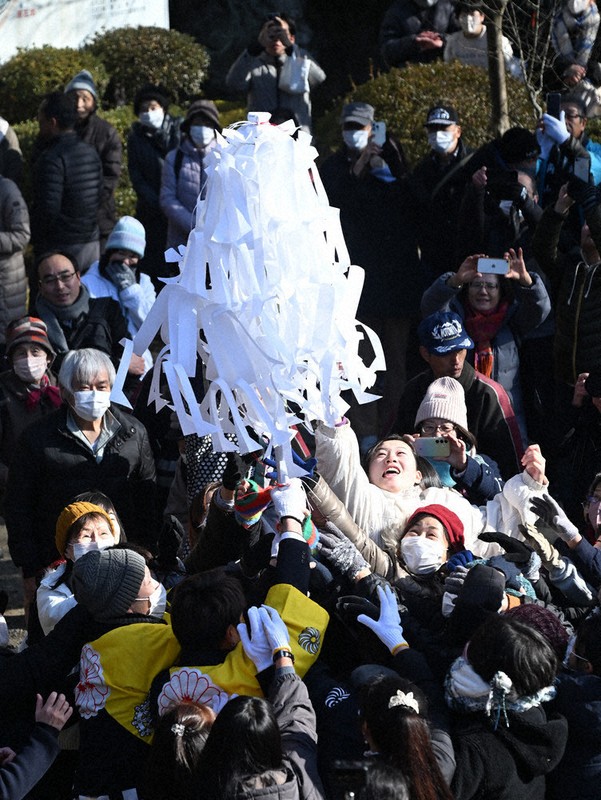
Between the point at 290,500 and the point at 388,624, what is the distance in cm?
54

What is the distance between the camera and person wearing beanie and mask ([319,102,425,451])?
8172mm

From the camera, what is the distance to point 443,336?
641 cm

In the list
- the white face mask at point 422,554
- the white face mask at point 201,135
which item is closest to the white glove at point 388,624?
the white face mask at point 422,554

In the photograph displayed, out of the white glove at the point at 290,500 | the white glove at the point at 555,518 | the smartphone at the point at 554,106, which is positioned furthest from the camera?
the smartphone at the point at 554,106

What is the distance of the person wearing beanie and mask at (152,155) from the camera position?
9.52 m

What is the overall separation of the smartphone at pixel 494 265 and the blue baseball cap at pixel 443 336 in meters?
0.48

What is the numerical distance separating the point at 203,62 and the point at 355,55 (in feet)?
7.97

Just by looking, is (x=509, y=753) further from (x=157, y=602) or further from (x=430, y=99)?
(x=430, y=99)

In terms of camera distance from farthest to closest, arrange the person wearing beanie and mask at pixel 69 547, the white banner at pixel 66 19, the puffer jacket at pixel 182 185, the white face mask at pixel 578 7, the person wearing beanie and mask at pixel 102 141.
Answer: the white banner at pixel 66 19, the white face mask at pixel 578 7, the person wearing beanie and mask at pixel 102 141, the puffer jacket at pixel 182 185, the person wearing beanie and mask at pixel 69 547

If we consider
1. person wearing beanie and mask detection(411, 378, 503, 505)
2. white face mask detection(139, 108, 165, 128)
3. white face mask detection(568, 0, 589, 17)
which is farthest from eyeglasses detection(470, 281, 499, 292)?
white face mask detection(568, 0, 589, 17)

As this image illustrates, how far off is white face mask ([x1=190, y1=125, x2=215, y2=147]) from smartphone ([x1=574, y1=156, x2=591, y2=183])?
2607mm

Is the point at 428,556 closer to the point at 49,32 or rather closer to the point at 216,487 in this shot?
the point at 216,487

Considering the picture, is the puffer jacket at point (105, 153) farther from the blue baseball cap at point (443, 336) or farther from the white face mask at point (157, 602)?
the white face mask at point (157, 602)

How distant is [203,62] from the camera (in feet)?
46.2
